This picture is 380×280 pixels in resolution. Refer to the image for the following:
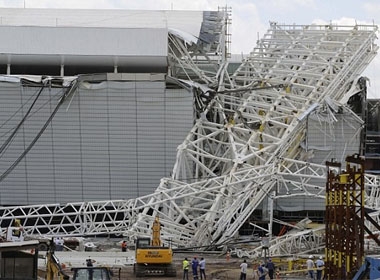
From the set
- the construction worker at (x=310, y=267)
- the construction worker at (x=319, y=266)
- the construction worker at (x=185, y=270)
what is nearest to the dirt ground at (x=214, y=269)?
the construction worker at (x=185, y=270)

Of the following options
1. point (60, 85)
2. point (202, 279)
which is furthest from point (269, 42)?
point (202, 279)

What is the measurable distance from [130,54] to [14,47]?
28.1 feet

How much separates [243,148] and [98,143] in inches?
432

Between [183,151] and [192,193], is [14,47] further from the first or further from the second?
[192,193]

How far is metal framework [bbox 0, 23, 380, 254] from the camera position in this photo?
206 ft

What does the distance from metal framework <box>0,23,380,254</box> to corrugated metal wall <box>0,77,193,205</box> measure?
61.0 inches

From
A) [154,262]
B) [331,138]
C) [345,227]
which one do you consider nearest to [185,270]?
[154,262]

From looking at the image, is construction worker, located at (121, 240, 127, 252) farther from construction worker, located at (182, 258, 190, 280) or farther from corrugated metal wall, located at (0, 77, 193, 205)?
corrugated metal wall, located at (0, 77, 193, 205)

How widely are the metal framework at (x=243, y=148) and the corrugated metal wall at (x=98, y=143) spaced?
5.09 ft

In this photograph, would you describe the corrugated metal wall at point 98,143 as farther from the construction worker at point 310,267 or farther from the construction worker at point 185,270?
the construction worker at point 185,270

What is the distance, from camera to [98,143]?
2867 inches

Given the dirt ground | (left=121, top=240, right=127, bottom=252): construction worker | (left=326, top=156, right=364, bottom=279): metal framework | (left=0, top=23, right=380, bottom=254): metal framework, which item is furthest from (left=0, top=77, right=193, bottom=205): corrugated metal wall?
(left=326, top=156, right=364, bottom=279): metal framework

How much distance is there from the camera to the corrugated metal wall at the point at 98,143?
72625 millimetres

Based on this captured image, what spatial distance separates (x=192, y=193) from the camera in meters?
62.3
